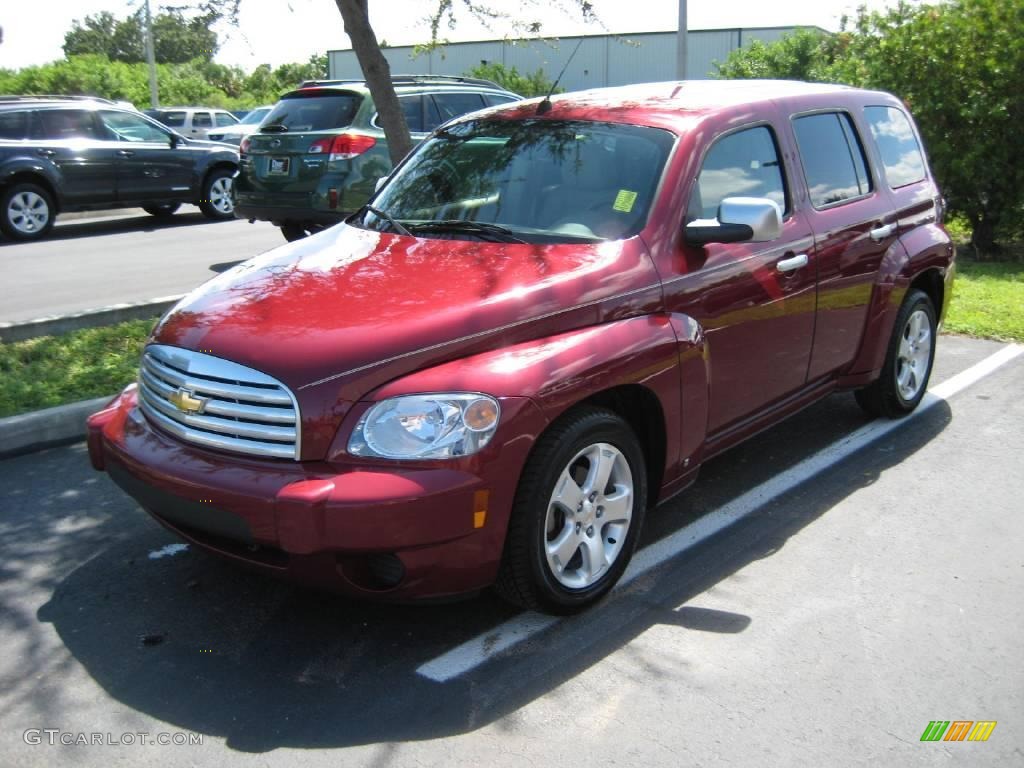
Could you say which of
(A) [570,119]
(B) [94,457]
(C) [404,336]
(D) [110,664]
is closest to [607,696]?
(C) [404,336]

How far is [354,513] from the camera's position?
10.9 ft

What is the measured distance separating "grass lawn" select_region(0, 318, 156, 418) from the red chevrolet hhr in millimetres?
2056

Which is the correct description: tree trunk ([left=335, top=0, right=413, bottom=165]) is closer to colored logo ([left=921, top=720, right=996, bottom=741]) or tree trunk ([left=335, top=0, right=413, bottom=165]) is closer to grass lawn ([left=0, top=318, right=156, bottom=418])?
grass lawn ([left=0, top=318, right=156, bottom=418])

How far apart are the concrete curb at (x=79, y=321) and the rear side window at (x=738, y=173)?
403cm

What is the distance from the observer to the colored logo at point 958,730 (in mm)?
3273

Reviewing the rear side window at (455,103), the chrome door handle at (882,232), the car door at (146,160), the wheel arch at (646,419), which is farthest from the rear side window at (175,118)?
the wheel arch at (646,419)

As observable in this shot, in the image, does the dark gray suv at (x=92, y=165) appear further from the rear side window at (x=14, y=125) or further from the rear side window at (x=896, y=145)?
the rear side window at (x=896, y=145)

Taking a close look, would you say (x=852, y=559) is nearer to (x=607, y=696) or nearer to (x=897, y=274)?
(x=607, y=696)

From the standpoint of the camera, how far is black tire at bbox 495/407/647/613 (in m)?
3.65

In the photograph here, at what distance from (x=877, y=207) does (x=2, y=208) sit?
11162mm

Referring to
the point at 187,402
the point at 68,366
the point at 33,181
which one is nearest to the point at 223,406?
the point at 187,402

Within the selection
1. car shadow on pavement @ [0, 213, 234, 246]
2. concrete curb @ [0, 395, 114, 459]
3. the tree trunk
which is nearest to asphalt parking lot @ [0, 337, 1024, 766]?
concrete curb @ [0, 395, 114, 459]

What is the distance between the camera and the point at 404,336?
11.9 ft

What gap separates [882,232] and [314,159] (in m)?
6.89
